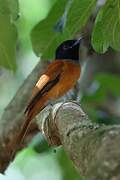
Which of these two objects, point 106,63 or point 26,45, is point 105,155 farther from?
point 106,63

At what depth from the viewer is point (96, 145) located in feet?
3.24

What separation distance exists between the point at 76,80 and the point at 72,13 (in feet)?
5.98

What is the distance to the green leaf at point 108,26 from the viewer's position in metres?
1.82

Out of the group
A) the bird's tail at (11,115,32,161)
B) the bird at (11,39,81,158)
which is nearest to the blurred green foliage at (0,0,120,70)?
the bird's tail at (11,115,32,161)

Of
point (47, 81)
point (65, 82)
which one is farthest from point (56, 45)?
point (65, 82)

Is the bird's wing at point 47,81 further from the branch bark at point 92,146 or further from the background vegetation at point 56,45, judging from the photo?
the branch bark at point 92,146

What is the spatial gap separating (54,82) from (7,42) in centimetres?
193

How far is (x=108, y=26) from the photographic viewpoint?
1902mm

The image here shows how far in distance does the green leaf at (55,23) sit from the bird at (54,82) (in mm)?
773

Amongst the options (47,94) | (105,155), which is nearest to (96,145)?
(105,155)

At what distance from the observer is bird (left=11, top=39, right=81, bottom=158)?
3214mm

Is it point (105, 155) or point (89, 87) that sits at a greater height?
point (105, 155)

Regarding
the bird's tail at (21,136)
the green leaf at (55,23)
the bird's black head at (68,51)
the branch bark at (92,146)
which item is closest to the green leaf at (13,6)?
the green leaf at (55,23)

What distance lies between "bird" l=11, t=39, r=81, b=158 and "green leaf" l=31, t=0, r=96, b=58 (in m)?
0.77
